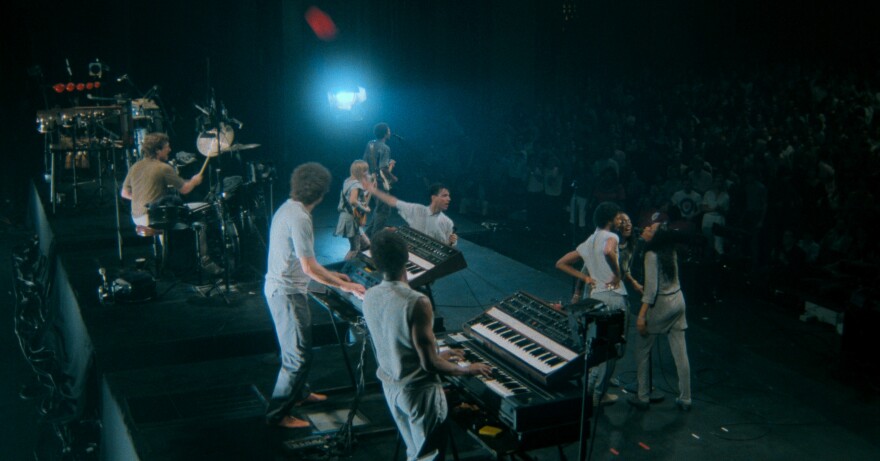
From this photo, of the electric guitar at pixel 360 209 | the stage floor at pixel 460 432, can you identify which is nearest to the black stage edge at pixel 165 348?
the stage floor at pixel 460 432

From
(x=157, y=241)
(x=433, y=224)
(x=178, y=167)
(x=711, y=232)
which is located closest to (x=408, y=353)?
(x=433, y=224)

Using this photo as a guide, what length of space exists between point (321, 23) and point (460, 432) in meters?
12.2

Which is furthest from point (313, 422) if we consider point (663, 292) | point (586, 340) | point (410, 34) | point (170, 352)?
point (410, 34)

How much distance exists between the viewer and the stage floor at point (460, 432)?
5043mm

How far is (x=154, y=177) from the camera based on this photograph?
7.77 meters

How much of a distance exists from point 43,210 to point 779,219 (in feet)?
32.6

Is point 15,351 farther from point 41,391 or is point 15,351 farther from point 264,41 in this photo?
point 264,41

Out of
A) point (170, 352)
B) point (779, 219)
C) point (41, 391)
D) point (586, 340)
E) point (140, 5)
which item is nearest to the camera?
point (586, 340)

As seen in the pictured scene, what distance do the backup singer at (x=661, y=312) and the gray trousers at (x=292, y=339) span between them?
240 cm

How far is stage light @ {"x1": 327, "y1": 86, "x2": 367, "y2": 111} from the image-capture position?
627 inches

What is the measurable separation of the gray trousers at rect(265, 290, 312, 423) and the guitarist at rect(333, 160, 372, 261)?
3.41 m

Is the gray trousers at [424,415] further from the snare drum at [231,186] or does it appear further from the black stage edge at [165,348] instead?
the snare drum at [231,186]

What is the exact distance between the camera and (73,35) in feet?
43.1

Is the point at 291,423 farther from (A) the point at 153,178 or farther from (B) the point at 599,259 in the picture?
(A) the point at 153,178
